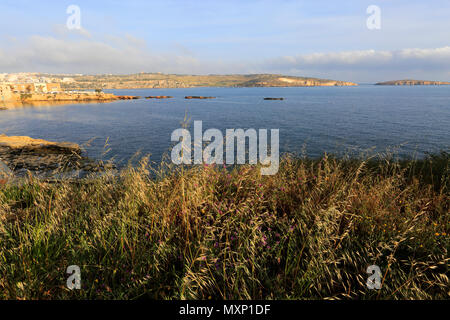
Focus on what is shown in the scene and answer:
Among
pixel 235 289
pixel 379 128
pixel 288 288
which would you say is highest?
pixel 379 128

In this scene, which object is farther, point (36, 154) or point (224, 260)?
point (36, 154)

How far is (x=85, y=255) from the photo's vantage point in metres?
3.43

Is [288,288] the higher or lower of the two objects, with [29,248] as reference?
lower

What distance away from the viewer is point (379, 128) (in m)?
38.8

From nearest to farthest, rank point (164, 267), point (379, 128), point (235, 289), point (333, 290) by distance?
point (235, 289) → point (333, 290) → point (164, 267) → point (379, 128)

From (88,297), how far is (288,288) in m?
2.75

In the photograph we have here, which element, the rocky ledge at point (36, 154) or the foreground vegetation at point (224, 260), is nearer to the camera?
the foreground vegetation at point (224, 260)

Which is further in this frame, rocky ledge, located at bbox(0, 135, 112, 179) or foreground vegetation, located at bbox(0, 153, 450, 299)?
rocky ledge, located at bbox(0, 135, 112, 179)

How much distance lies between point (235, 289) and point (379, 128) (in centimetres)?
4632

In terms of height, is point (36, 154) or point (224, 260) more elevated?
point (224, 260)

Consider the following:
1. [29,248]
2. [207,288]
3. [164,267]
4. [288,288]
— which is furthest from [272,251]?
[29,248]
